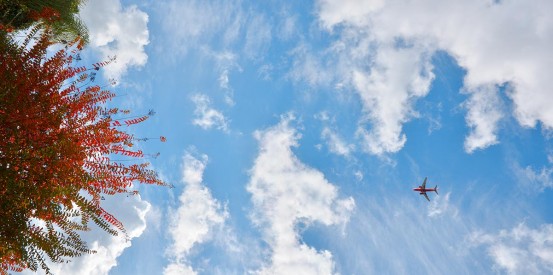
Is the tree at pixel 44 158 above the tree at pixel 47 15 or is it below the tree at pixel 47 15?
below

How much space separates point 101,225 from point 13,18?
818 centimetres

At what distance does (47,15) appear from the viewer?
12.2 metres

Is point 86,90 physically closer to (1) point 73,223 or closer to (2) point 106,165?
(2) point 106,165

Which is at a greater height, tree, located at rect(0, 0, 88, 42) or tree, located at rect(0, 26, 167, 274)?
tree, located at rect(0, 0, 88, 42)

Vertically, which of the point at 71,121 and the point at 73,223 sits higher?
the point at 71,121

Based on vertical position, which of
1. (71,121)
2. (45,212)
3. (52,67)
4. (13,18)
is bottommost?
(45,212)

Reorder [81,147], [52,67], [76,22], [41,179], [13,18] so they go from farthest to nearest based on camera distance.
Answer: [76,22], [13,18], [52,67], [81,147], [41,179]

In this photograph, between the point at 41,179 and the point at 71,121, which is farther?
the point at 71,121

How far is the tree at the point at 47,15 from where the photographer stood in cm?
1192

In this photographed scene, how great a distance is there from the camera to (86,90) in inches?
427

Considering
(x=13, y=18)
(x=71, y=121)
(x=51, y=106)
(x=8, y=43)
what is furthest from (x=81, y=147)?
(x=13, y=18)

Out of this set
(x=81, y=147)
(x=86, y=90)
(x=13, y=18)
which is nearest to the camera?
(x=81, y=147)

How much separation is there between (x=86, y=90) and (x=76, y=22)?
5.11m

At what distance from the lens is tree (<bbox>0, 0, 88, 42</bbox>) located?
11.9 meters
